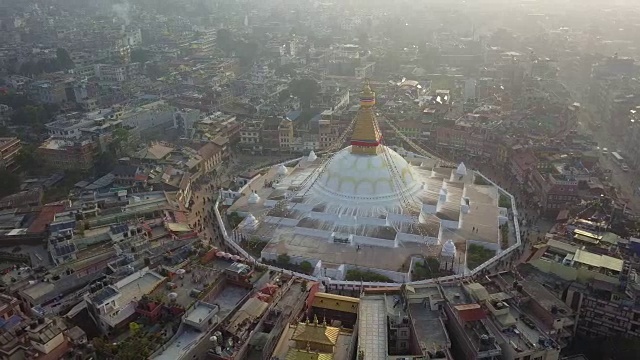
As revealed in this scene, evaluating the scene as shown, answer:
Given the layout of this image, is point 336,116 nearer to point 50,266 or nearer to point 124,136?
point 124,136

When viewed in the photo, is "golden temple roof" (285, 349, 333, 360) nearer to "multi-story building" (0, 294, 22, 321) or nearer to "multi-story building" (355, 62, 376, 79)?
"multi-story building" (0, 294, 22, 321)

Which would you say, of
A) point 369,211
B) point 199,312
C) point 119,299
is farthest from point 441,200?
point 119,299

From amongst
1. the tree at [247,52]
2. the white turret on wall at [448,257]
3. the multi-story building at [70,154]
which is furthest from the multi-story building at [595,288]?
the tree at [247,52]

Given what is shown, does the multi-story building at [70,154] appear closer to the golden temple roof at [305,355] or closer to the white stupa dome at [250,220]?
the white stupa dome at [250,220]

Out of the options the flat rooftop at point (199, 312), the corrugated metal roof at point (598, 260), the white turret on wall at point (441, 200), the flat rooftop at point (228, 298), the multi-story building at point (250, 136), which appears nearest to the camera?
the flat rooftop at point (199, 312)

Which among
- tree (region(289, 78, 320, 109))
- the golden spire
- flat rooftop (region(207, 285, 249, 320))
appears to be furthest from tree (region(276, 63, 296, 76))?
flat rooftop (region(207, 285, 249, 320))

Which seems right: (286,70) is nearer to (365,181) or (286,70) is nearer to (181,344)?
(365,181)

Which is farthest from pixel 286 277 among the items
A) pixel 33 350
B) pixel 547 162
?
pixel 547 162
